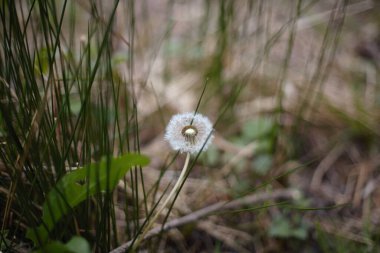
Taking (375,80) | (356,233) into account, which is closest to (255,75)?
(375,80)

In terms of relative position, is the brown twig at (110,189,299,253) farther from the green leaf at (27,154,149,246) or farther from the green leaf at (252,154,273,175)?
the green leaf at (27,154,149,246)

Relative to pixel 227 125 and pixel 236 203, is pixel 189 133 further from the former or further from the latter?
pixel 227 125

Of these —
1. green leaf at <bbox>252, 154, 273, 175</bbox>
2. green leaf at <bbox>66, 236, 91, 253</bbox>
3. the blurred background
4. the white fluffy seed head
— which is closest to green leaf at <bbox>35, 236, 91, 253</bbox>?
green leaf at <bbox>66, 236, 91, 253</bbox>

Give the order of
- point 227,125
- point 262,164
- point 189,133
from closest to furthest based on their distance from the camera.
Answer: point 189,133 < point 262,164 < point 227,125

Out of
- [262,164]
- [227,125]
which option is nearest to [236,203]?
[262,164]

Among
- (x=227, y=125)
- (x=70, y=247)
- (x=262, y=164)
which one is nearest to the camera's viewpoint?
(x=70, y=247)

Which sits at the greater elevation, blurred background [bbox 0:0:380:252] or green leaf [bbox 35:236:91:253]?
blurred background [bbox 0:0:380:252]
